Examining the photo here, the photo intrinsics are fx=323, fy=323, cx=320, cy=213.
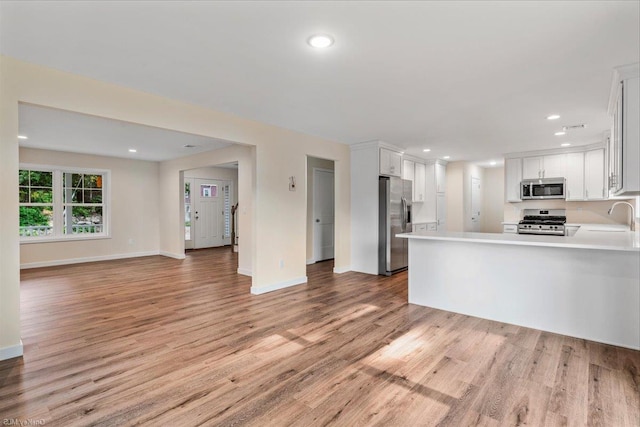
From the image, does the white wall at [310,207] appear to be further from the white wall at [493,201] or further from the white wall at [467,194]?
the white wall at [493,201]

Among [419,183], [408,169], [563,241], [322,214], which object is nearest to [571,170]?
[419,183]

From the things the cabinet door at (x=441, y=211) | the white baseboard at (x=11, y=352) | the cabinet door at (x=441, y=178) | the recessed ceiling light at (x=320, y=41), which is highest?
the recessed ceiling light at (x=320, y=41)

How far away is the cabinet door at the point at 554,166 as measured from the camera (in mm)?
6254

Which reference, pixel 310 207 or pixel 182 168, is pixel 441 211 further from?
pixel 182 168

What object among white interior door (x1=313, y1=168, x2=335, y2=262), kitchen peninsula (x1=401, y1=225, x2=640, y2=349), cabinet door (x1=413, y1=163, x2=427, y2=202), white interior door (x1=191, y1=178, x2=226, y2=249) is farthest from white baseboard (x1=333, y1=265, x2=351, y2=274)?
white interior door (x1=191, y1=178, x2=226, y2=249)

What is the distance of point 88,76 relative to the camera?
289cm

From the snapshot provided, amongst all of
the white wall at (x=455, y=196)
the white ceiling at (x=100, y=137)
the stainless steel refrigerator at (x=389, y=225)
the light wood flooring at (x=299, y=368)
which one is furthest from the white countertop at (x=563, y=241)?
the white wall at (x=455, y=196)

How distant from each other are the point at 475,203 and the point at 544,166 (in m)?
2.56

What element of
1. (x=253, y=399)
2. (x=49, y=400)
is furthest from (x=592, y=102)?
(x=49, y=400)

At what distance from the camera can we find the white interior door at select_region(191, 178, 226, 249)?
9219 mm

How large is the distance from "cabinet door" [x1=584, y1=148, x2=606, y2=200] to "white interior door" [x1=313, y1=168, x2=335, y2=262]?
4932 mm

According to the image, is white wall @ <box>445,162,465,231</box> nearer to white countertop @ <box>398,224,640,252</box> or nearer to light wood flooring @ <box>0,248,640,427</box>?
white countertop @ <box>398,224,640,252</box>

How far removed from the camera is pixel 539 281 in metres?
3.29

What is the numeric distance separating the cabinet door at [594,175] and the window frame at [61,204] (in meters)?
9.90
